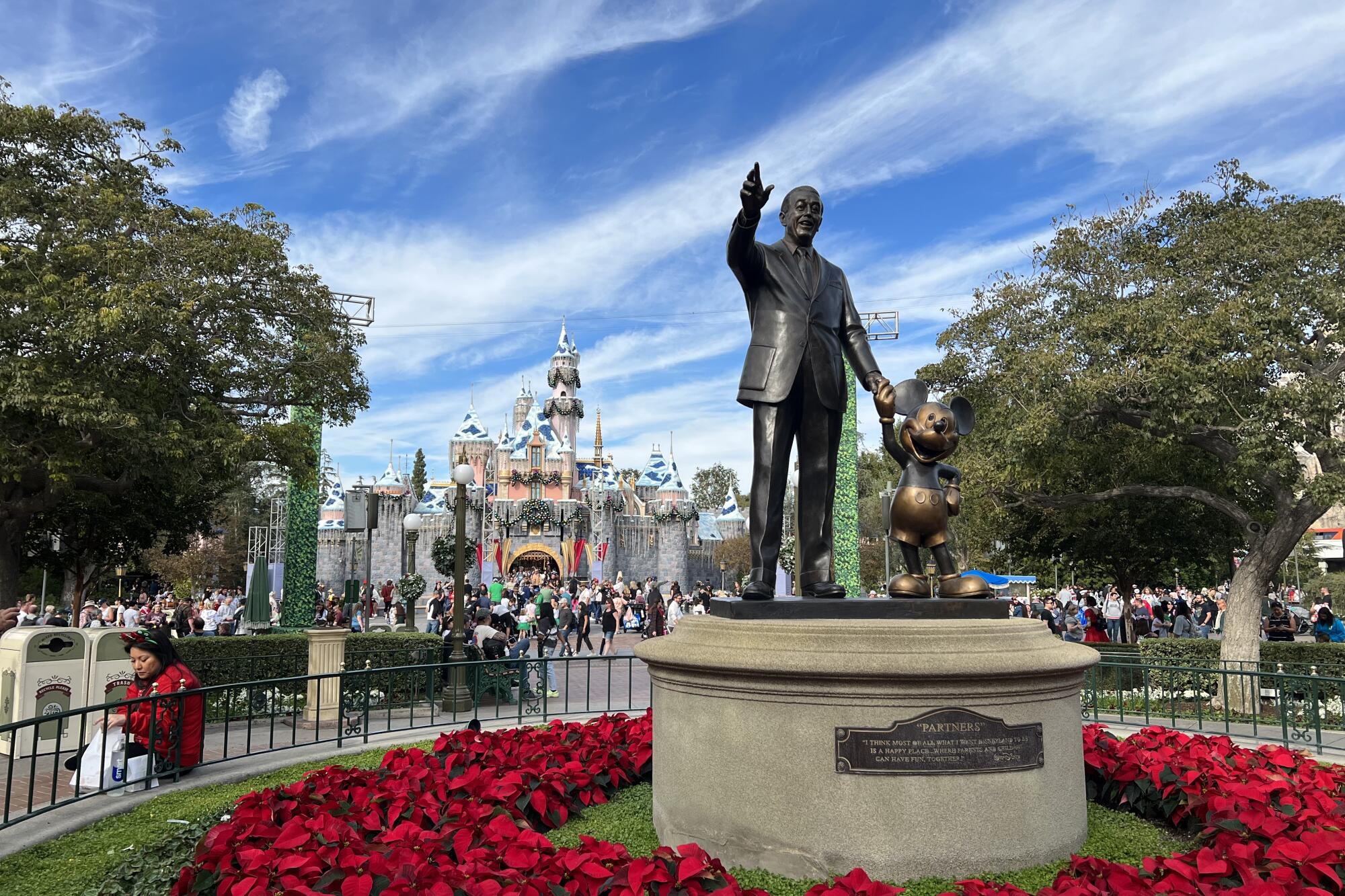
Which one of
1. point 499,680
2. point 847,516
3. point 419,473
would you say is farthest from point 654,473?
point 499,680

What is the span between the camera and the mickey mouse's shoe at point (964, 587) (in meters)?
5.15

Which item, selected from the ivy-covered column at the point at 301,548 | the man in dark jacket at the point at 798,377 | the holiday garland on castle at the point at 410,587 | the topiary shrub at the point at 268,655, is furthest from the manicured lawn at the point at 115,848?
the holiday garland on castle at the point at 410,587

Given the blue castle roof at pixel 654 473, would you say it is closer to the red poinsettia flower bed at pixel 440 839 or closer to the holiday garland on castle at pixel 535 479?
the holiday garland on castle at pixel 535 479

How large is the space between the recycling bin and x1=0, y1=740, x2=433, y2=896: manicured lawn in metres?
3.09

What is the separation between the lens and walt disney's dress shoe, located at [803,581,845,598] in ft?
17.9

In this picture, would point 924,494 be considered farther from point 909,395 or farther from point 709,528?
point 709,528

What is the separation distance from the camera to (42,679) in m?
9.21

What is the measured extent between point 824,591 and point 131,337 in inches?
505

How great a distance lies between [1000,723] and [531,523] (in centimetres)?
5833

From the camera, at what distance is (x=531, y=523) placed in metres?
61.6

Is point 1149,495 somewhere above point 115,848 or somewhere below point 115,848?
above

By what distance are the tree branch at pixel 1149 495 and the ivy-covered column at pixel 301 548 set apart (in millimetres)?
14698

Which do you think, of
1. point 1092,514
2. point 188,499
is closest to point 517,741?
point 1092,514

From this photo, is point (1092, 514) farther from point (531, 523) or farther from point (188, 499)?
point (531, 523)
